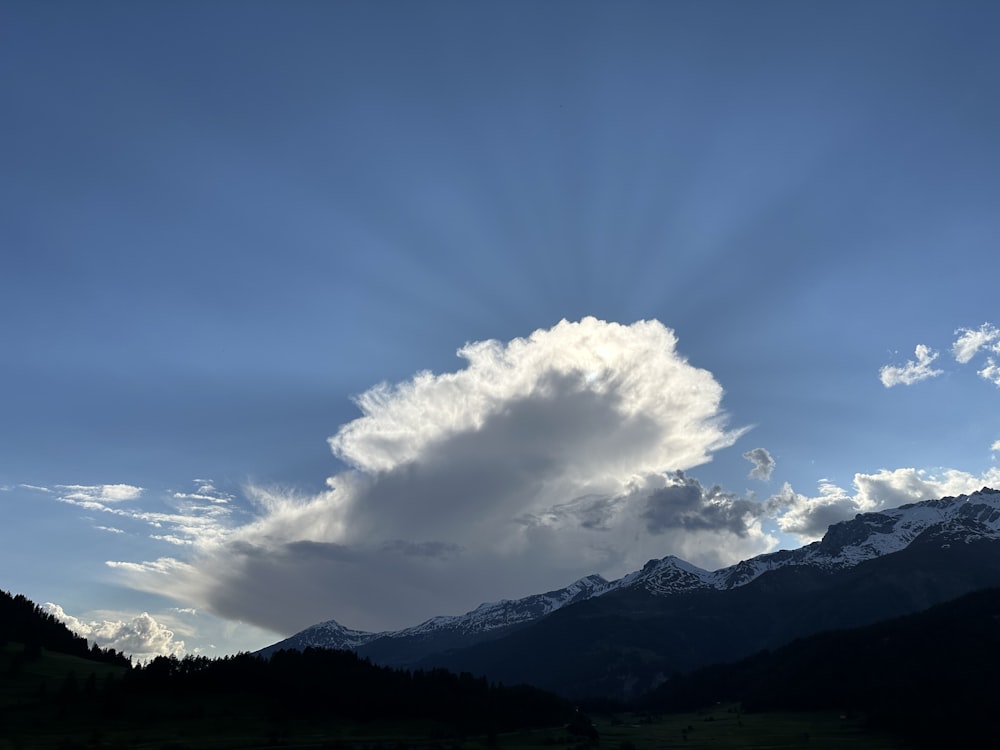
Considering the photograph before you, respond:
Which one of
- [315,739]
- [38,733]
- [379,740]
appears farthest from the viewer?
[379,740]

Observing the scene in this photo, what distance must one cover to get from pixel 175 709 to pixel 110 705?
641 inches

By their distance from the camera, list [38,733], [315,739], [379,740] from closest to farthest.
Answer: [38,733] < [315,739] < [379,740]

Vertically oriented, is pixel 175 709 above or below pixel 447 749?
above

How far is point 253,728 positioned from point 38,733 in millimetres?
45494

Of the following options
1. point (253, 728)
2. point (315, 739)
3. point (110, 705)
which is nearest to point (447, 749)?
point (315, 739)

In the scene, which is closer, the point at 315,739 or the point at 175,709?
the point at 315,739

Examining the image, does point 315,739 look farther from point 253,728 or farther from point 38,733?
point 38,733

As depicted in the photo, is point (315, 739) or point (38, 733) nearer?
point (38, 733)

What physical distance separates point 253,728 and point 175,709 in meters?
25.9

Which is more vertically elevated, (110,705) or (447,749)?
(110,705)

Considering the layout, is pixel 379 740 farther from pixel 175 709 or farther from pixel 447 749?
pixel 175 709

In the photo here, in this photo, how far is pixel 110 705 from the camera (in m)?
184

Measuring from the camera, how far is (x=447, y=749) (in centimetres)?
18688

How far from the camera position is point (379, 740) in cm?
18975
